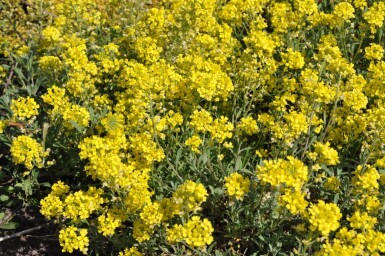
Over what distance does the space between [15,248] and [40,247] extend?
7.9 inches

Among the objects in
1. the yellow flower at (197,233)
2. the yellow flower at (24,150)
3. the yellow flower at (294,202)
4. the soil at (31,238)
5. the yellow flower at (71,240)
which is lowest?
the soil at (31,238)

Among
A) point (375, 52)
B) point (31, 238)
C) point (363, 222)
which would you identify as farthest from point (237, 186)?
point (375, 52)

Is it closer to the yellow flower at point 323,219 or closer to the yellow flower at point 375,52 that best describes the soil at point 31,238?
the yellow flower at point 323,219

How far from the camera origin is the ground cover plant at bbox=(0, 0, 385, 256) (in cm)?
318

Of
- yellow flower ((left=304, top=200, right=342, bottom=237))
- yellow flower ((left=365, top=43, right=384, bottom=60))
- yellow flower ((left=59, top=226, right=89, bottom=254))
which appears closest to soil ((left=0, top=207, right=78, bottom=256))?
yellow flower ((left=59, top=226, right=89, bottom=254))

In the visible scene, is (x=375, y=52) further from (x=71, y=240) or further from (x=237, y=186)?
(x=71, y=240)

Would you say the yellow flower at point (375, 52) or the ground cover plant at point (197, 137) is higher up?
the yellow flower at point (375, 52)

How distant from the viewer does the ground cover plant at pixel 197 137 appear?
3184 mm

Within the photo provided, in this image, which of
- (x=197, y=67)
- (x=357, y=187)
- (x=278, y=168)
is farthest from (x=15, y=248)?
(x=357, y=187)

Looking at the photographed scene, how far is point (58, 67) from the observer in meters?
4.30

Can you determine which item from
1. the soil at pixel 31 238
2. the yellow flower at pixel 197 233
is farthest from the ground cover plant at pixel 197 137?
the soil at pixel 31 238

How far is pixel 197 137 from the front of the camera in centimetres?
355

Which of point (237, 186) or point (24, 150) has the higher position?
point (237, 186)

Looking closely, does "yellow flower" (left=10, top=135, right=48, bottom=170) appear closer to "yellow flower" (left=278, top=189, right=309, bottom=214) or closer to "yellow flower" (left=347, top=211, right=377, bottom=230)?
"yellow flower" (left=278, top=189, right=309, bottom=214)
